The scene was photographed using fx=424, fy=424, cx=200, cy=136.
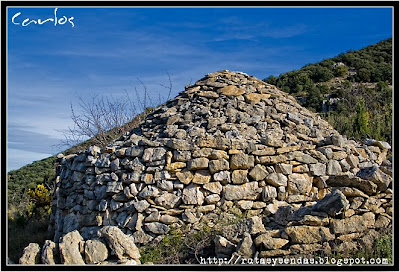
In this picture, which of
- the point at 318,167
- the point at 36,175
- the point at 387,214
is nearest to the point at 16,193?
the point at 36,175

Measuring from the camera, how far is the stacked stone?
20.7ft

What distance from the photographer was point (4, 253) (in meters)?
5.00

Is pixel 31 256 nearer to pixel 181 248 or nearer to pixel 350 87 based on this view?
pixel 181 248

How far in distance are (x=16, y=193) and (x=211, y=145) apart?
43.8 feet

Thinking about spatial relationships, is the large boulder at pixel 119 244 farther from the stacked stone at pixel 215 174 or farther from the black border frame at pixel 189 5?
the stacked stone at pixel 215 174

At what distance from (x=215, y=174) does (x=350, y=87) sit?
15628 mm

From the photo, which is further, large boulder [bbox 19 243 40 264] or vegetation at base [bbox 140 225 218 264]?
A: vegetation at base [bbox 140 225 218 264]

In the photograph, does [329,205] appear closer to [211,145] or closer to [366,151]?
[211,145]

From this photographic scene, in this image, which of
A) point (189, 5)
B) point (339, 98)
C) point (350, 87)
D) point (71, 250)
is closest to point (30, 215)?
point (71, 250)

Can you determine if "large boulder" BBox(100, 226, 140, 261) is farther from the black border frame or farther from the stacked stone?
the stacked stone

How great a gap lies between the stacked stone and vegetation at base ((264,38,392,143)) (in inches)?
172

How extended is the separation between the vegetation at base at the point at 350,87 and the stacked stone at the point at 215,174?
4.38 m

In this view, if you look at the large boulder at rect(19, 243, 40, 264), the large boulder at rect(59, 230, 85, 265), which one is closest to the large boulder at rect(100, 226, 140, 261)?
the large boulder at rect(59, 230, 85, 265)

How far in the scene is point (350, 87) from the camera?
66.2ft
